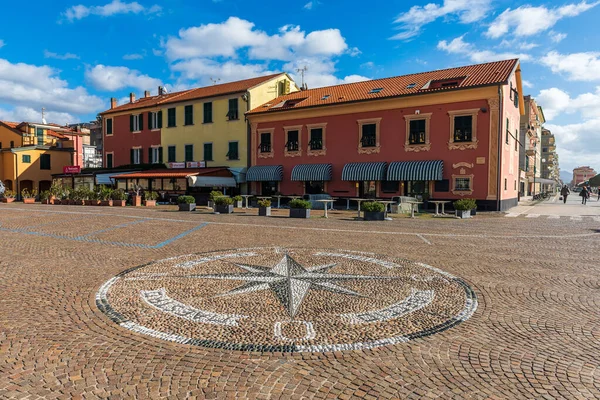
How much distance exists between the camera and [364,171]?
25.3 meters

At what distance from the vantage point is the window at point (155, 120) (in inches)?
1383

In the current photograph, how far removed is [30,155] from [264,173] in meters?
31.2

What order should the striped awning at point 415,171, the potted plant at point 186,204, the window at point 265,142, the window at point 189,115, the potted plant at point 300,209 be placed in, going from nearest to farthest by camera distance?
the potted plant at point 300,209 < the potted plant at point 186,204 < the striped awning at point 415,171 < the window at point 265,142 < the window at point 189,115

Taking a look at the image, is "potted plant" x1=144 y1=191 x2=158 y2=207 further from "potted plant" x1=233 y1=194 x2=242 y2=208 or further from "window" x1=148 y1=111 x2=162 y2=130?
"window" x1=148 y1=111 x2=162 y2=130

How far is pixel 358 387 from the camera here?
3219 mm

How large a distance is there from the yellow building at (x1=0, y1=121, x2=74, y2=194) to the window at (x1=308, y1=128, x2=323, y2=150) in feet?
111

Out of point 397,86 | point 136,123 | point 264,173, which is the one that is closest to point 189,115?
point 136,123

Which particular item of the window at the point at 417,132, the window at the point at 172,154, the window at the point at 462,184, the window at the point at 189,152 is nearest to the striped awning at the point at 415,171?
the window at the point at 462,184

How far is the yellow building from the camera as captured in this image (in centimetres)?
4122

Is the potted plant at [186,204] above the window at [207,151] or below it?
below

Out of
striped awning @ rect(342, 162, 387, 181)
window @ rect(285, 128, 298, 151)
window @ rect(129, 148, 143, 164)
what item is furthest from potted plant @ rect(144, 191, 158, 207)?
striped awning @ rect(342, 162, 387, 181)

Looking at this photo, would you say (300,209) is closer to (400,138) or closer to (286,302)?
(400,138)

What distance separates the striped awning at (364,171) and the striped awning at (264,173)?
213 inches

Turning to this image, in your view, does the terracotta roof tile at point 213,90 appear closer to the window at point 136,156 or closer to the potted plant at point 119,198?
the window at point 136,156
